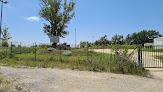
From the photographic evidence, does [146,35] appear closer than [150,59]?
No

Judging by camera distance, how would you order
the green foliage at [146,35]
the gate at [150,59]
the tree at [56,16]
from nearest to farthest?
the gate at [150,59]
the tree at [56,16]
the green foliage at [146,35]

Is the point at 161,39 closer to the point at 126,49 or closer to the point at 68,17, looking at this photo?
the point at 68,17

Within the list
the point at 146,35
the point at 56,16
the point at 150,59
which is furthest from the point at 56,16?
the point at 146,35

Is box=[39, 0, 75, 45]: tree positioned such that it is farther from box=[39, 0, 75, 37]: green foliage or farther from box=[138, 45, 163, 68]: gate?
box=[138, 45, 163, 68]: gate

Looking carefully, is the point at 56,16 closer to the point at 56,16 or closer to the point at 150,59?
the point at 56,16

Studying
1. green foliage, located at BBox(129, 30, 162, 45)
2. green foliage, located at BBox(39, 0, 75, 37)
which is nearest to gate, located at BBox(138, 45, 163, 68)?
green foliage, located at BBox(39, 0, 75, 37)

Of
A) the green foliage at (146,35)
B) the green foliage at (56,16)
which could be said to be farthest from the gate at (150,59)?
the green foliage at (146,35)

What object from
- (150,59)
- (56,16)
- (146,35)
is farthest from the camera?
(146,35)

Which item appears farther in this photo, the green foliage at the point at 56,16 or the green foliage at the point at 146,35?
the green foliage at the point at 146,35

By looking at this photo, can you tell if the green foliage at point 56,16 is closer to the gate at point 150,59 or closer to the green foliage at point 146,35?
the gate at point 150,59

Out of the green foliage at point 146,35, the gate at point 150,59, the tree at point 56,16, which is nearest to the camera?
the gate at point 150,59

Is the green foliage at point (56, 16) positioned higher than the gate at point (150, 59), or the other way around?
the green foliage at point (56, 16)

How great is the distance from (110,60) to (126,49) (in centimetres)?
130

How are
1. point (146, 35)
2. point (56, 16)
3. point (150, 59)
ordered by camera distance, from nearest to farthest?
1. point (150, 59)
2. point (56, 16)
3. point (146, 35)
